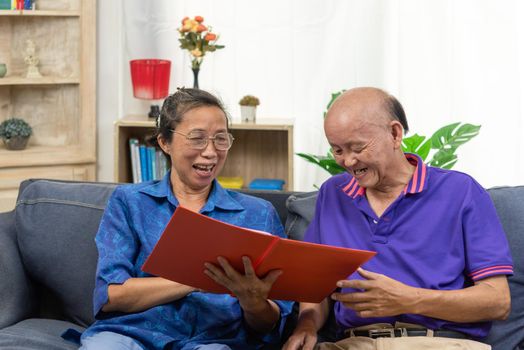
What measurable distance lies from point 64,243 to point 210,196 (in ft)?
1.62

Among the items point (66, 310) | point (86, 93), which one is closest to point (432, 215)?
point (66, 310)

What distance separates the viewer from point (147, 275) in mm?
2104

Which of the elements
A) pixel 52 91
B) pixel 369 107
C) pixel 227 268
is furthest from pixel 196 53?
pixel 227 268

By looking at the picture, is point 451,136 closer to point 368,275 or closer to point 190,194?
point 190,194

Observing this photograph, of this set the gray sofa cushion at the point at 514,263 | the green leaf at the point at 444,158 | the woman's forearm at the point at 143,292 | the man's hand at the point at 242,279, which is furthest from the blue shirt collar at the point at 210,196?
the green leaf at the point at 444,158

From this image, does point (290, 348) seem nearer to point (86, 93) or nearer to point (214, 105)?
point (214, 105)

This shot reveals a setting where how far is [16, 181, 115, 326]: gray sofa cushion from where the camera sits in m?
2.35

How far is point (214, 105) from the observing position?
2186 mm

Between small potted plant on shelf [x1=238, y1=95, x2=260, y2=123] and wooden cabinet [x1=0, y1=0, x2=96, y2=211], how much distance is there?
2.76ft

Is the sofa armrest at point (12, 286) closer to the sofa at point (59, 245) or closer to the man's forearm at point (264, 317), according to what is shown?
the sofa at point (59, 245)

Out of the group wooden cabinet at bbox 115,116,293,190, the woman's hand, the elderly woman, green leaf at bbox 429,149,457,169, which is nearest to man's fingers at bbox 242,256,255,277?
the woman's hand

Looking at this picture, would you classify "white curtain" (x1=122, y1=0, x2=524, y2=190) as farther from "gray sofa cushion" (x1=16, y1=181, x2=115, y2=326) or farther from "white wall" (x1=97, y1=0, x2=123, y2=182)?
"gray sofa cushion" (x1=16, y1=181, x2=115, y2=326)

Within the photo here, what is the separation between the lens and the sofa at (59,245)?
227 cm

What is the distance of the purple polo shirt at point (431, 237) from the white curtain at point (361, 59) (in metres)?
2.08
